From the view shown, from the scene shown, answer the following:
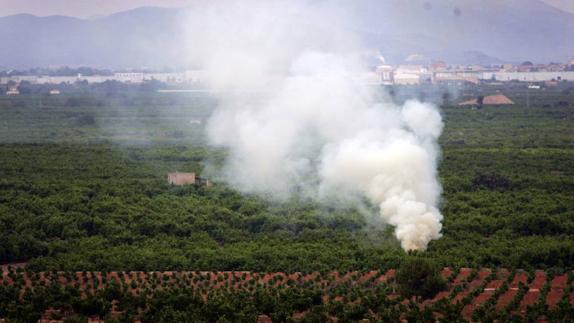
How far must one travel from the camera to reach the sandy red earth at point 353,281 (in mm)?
22578

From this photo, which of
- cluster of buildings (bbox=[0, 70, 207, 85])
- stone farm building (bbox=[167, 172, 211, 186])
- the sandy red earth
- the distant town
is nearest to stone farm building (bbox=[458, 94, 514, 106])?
the distant town

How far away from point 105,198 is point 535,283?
18068 mm

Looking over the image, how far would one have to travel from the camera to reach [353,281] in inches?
963

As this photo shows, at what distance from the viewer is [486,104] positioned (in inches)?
3489

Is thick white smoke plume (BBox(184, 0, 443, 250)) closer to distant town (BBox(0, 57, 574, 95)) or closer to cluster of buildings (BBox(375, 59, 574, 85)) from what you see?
distant town (BBox(0, 57, 574, 95))

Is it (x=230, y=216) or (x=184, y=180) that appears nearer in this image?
(x=230, y=216)

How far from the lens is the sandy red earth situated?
22.6m

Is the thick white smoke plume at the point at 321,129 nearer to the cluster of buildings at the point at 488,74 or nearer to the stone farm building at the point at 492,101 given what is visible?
the stone farm building at the point at 492,101

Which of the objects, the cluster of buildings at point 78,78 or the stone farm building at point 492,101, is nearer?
the stone farm building at point 492,101

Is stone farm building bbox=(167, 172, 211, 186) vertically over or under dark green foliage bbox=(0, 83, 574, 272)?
over

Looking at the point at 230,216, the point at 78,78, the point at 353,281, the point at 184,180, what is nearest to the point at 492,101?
the point at 184,180

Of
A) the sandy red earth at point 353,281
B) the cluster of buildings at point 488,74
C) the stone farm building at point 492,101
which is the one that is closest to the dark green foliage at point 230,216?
the sandy red earth at point 353,281

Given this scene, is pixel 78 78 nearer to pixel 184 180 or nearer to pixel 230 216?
pixel 184 180

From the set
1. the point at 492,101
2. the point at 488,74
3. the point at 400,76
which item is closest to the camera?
the point at 492,101
